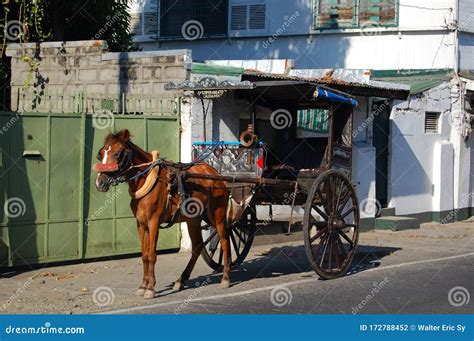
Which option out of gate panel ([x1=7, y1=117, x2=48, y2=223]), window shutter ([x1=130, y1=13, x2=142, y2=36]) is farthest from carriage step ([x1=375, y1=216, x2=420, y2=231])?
window shutter ([x1=130, y1=13, x2=142, y2=36])

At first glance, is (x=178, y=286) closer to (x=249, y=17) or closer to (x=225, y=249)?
(x=225, y=249)

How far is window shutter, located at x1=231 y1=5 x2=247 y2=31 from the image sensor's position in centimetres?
2667

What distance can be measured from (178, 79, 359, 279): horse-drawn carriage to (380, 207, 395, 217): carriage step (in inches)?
286

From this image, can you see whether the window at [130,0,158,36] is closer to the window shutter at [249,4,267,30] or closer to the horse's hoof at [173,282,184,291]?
the window shutter at [249,4,267,30]

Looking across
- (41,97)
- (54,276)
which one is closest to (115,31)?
(41,97)

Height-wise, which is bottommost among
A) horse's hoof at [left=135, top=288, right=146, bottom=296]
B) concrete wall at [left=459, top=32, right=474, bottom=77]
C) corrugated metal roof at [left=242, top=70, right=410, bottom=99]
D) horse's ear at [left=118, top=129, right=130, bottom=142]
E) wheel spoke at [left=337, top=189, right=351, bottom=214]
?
horse's hoof at [left=135, top=288, right=146, bottom=296]

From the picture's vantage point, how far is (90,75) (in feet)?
55.7

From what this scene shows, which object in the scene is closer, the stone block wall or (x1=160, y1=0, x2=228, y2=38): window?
the stone block wall

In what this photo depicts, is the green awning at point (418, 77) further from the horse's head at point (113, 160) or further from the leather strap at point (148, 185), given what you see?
the horse's head at point (113, 160)

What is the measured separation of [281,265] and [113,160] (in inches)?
187

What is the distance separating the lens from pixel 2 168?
1263 cm

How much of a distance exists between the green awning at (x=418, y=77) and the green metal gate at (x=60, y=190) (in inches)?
367

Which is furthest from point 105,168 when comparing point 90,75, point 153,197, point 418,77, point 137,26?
point 137,26

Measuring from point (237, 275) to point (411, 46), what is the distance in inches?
541
